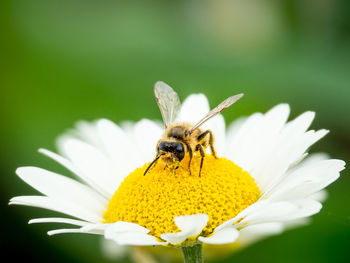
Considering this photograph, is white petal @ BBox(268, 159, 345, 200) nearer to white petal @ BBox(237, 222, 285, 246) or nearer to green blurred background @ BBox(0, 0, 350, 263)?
white petal @ BBox(237, 222, 285, 246)

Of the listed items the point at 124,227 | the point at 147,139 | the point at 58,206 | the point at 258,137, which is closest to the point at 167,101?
the point at 147,139

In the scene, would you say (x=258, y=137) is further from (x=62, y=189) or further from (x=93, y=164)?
(x=62, y=189)

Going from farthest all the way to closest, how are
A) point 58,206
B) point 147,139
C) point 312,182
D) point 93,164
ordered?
point 147,139 → point 93,164 → point 58,206 → point 312,182

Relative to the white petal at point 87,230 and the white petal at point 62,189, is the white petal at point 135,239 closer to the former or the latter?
the white petal at point 87,230

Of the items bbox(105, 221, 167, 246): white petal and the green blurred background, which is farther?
the green blurred background

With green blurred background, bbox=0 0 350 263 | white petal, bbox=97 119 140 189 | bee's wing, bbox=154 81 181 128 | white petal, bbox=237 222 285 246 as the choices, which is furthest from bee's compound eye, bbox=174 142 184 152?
green blurred background, bbox=0 0 350 263
